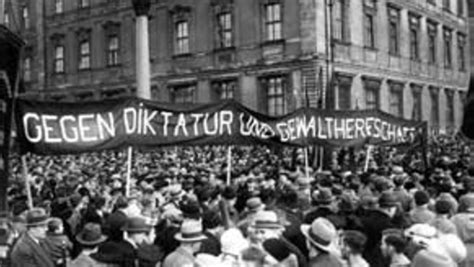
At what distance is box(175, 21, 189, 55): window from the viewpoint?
35.0 m

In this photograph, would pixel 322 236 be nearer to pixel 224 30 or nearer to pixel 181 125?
pixel 181 125

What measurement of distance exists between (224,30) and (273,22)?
266cm

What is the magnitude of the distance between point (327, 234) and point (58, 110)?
4.51 meters

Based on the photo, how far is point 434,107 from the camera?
3991cm

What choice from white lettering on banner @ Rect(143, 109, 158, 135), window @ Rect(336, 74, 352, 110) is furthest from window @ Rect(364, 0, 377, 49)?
white lettering on banner @ Rect(143, 109, 158, 135)

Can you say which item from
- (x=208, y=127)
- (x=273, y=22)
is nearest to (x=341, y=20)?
(x=273, y=22)

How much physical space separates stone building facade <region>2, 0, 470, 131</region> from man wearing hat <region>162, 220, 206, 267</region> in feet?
70.3

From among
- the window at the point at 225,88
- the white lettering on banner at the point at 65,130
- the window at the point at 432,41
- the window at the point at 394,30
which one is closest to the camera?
the white lettering on banner at the point at 65,130

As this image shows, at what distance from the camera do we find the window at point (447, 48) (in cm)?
4244

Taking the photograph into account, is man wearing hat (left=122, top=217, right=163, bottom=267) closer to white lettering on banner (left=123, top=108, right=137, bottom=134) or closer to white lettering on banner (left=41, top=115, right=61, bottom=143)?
white lettering on banner (left=41, top=115, right=61, bottom=143)

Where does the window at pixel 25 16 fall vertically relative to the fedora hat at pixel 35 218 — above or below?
above

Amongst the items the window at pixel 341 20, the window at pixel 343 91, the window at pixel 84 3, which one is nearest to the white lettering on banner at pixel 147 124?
the window at pixel 343 91

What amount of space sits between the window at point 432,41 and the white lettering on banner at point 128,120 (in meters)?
32.0

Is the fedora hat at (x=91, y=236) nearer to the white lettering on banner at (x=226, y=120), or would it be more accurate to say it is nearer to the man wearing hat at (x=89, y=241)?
the man wearing hat at (x=89, y=241)
